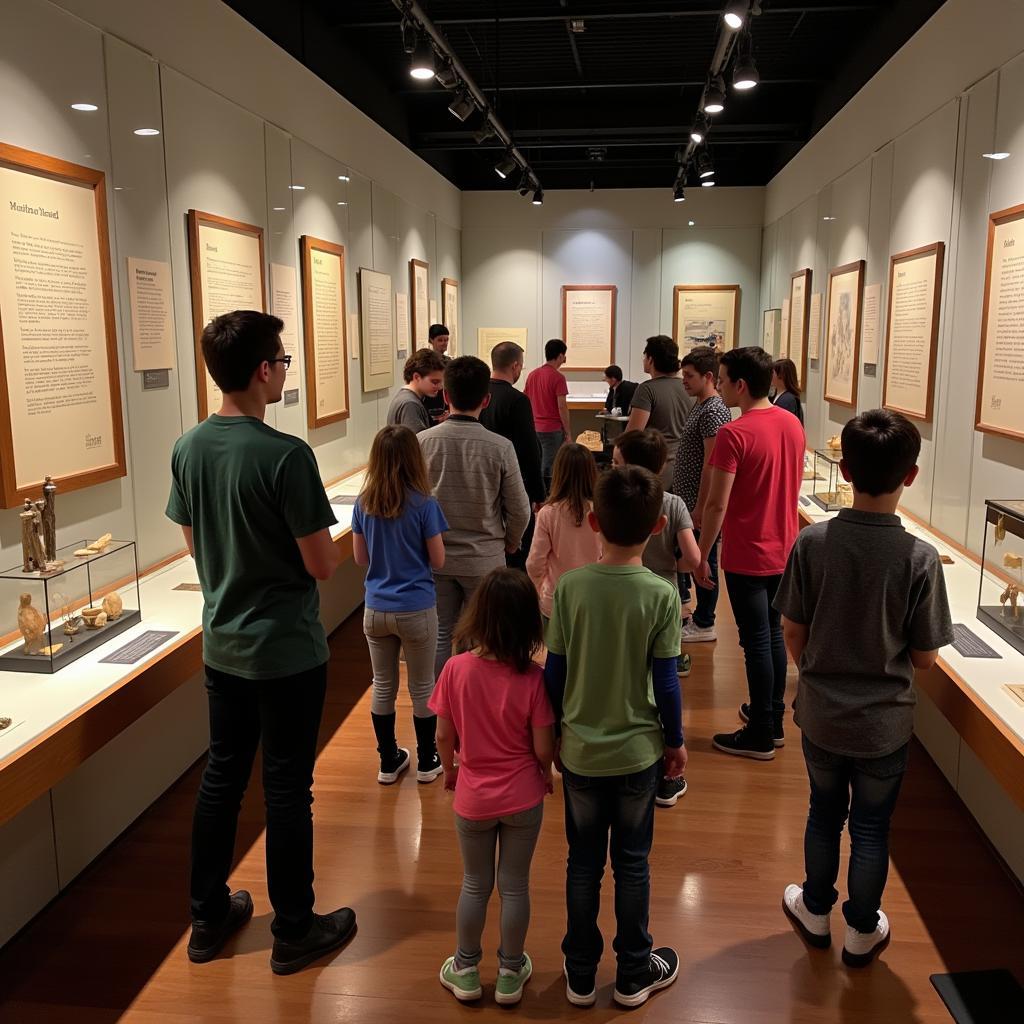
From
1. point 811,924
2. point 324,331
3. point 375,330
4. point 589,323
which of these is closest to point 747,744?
point 811,924

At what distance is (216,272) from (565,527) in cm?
205

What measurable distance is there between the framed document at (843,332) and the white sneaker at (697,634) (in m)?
1.77

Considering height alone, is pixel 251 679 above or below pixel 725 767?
above

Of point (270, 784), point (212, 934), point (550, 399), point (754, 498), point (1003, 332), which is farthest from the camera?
point (550, 399)

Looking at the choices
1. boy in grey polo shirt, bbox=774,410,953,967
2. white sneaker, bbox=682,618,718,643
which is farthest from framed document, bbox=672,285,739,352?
boy in grey polo shirt, bbox=774,410,953,967

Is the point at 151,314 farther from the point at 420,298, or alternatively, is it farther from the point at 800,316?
the point at 800,316

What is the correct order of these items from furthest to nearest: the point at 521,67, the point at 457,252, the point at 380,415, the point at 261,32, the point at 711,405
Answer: the point at 457,252, the point at 521,67, the point at 380,415, the point at 261,32, the point at 711,405

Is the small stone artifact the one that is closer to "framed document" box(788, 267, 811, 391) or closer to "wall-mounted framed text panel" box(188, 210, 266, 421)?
"wall-mounted framed text panel" box(188, 210, 266, 421)

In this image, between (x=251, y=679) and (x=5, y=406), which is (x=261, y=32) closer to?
(x=5, y=406)

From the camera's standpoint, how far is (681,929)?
2607 millimetres

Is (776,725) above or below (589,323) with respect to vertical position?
below

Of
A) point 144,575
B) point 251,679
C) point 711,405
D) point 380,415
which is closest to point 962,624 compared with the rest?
point 711,405

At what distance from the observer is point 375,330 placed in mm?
6695

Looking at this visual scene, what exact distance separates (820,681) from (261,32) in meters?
4.23
